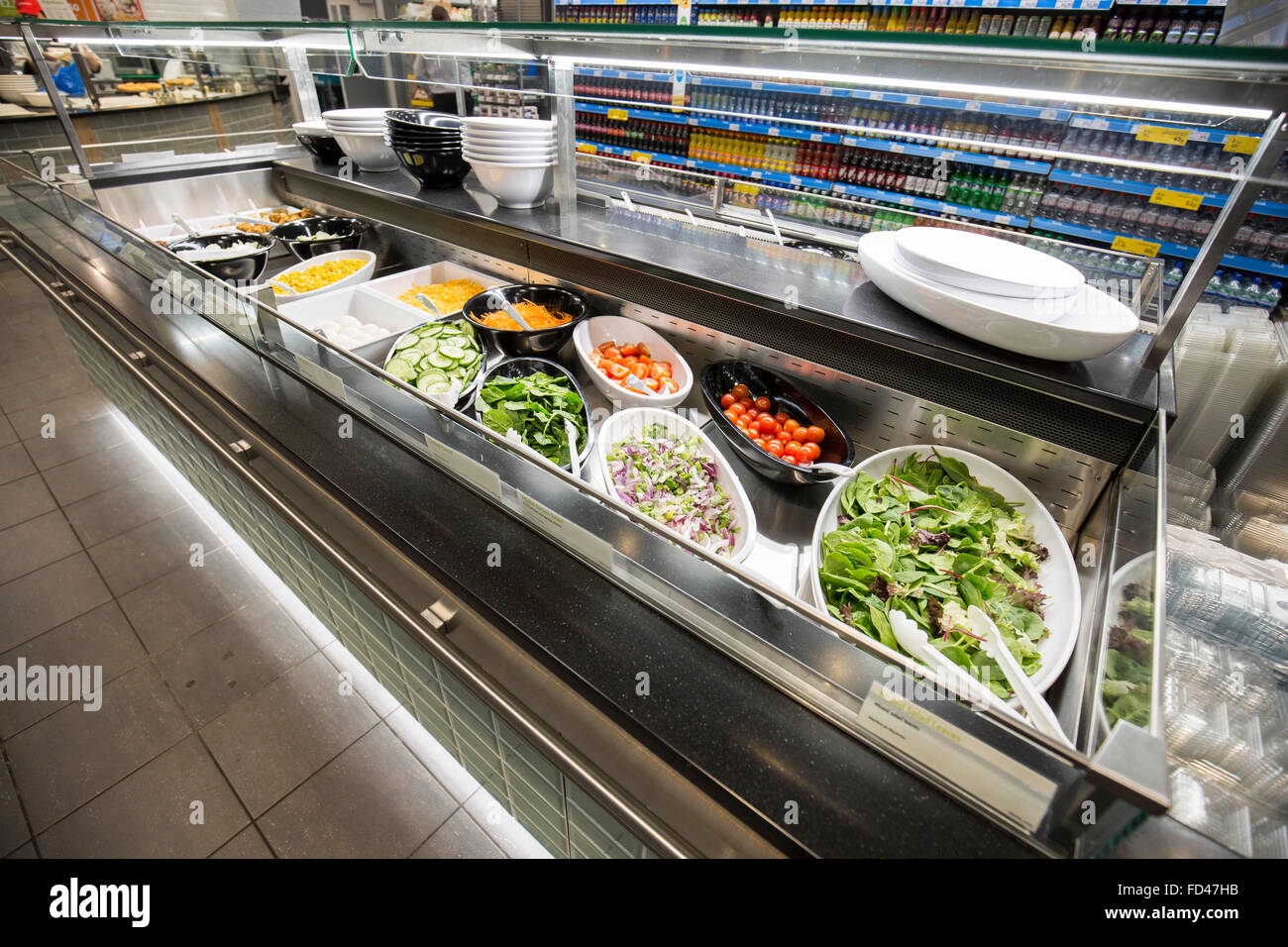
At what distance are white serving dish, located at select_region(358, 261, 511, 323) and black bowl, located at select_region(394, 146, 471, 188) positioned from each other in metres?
0.31

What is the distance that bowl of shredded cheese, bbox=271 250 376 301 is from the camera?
1936 mm

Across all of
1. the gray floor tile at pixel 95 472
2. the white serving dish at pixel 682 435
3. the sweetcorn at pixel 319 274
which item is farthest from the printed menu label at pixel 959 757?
the gray floor tile at pixel 95 472

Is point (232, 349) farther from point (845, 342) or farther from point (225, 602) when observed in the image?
point (845, 342)

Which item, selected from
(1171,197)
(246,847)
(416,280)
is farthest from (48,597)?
(1171,197)

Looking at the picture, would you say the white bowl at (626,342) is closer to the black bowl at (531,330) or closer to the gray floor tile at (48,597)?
the black bowl at (531,330)

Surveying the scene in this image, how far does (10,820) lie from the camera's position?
1.72 metres

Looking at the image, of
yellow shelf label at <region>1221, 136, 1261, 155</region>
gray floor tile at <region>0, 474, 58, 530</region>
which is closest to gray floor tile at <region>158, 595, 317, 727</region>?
gray floor tile at <region>0, 474, 58, 530</region>

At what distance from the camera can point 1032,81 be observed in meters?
0.89

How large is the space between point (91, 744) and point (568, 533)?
209 centimetres

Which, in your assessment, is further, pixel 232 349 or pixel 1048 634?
pixel 232 349

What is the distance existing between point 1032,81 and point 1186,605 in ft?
2.98

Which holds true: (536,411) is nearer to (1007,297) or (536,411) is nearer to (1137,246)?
(1007,297)

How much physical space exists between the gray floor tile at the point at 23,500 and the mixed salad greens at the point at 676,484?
323 centimetres
